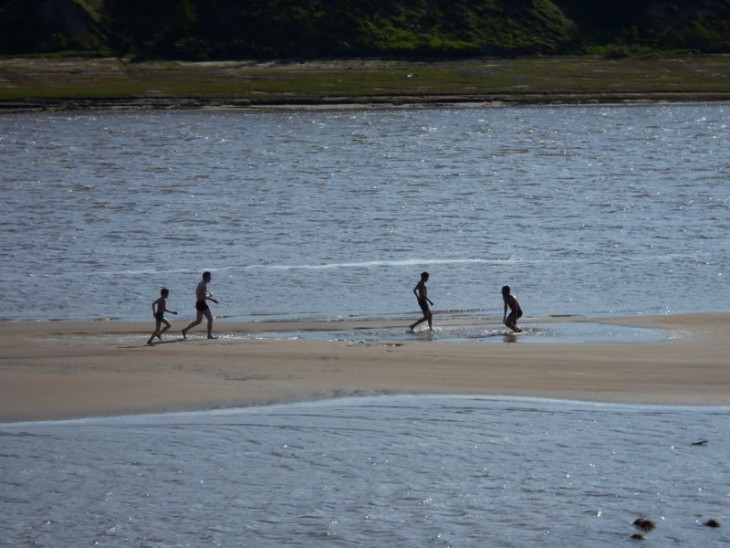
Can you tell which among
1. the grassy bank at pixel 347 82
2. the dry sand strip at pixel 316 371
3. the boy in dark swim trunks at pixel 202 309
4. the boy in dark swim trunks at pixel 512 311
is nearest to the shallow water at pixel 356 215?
the grassy bank at pixel 347 82

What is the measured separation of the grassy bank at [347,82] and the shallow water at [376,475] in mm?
64563

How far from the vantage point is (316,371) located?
20.7 metres

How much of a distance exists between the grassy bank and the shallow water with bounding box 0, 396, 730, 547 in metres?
64.6

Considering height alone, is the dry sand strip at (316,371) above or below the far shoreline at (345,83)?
below

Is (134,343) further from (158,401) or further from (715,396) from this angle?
(715,396)

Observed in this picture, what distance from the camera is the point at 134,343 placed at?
2367cm

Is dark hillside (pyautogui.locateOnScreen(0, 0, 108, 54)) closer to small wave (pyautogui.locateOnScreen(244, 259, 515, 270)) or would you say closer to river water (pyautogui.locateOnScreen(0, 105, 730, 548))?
river water (pyautogui.locateOnScreen(0, 105, 730, 548))

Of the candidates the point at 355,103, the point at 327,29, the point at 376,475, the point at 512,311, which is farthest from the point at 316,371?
the point at 327,29

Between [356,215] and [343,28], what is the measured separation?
48.4m

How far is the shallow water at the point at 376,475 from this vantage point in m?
14.5

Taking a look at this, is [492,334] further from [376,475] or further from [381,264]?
[381,264]

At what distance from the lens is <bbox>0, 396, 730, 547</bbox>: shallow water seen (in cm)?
1450

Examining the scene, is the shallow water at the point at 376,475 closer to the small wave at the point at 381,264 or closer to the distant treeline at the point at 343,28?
the small wave at the point at 381,264

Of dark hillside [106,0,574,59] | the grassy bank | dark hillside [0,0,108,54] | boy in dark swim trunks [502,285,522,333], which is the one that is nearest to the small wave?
boy in dark swim trunks [502,285,522,333]
